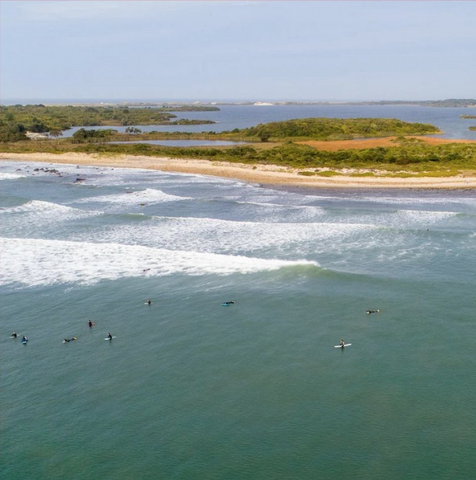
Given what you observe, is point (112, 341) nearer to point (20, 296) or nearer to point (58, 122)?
point (20, 296)

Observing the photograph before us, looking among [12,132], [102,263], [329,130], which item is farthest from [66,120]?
[102,263]

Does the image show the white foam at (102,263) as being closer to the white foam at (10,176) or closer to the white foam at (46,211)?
the white foam at (46,211)

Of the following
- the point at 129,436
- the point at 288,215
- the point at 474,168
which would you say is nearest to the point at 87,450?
the point at 129,436

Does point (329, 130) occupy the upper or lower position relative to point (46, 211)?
upper

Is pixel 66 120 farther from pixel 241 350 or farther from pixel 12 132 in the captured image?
pixel 241 350

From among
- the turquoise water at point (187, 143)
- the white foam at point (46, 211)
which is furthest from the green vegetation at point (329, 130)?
the white foam at point (46, 211)

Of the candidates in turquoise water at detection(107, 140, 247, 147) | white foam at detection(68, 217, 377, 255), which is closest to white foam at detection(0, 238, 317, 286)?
white foam at detection(68, 217, 377, 255)
